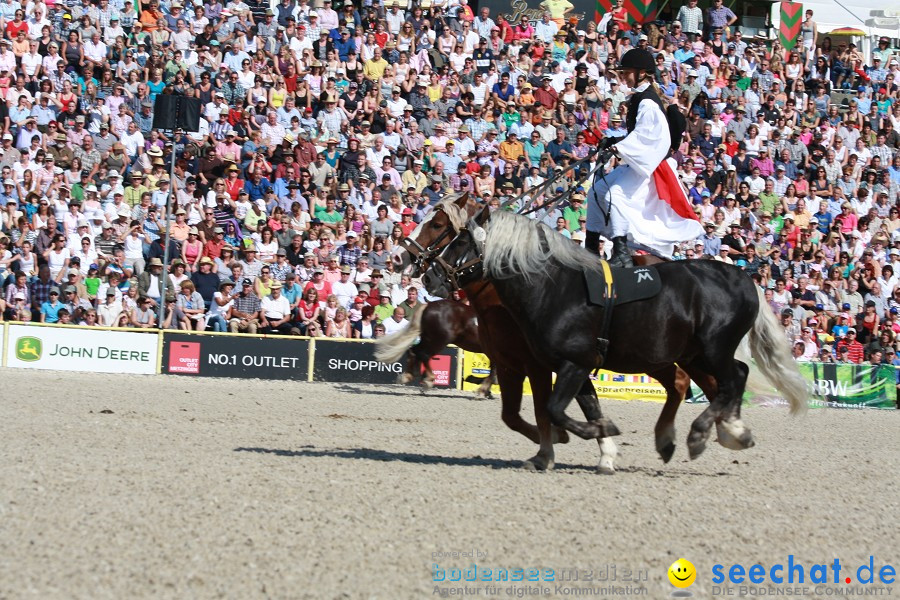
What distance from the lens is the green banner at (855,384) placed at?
19.7m

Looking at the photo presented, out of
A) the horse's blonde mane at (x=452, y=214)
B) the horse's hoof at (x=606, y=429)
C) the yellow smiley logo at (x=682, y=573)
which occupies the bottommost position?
the horse's hoof at (x=606, y=429)

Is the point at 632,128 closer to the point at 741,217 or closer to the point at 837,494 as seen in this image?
the point at 837,494

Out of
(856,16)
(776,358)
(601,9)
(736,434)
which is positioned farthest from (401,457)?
(856,16)

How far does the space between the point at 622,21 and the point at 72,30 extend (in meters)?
12.5

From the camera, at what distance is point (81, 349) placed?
17.9m

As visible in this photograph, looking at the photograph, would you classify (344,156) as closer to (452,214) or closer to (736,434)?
(452,214)

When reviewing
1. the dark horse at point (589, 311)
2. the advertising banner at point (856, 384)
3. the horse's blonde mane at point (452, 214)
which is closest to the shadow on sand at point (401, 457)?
the dark horse at point (589, 311)

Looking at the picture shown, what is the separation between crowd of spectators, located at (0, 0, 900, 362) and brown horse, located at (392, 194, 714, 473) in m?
8.99

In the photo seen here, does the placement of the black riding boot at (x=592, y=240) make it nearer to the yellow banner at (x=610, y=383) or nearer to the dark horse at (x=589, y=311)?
the dark horse at (x=589, y=311)

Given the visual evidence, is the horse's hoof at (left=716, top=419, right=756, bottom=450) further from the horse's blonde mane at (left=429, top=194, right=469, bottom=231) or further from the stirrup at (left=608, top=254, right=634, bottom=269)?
the horse's blonde mane at (left=429, top=194, right=469, bottom=231)

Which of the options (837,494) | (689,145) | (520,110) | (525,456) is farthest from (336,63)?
(837,494)

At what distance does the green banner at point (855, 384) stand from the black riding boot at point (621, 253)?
1064 cm

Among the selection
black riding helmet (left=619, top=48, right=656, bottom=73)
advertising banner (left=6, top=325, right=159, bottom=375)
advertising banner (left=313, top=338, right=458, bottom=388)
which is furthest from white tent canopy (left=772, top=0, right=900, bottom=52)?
black riding helmet (left=619, top=48, right=656, bottom=73)

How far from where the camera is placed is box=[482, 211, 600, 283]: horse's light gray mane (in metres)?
8.39
